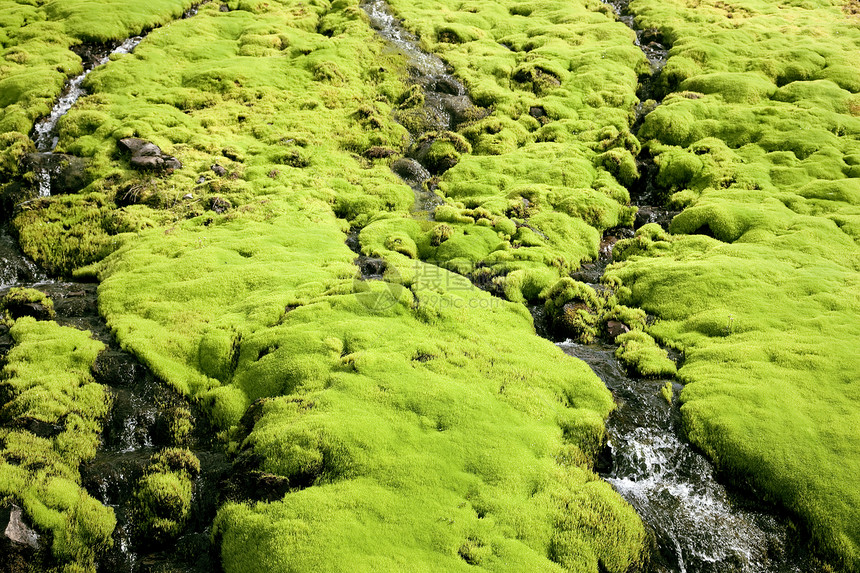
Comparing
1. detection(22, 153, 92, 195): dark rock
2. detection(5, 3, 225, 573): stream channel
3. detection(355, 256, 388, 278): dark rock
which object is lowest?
detection(5, 3, 225, 573): stream channel

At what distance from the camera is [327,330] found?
62.0ft

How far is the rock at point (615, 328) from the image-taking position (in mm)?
20703

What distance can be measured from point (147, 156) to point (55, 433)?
Answer: 61.4ft

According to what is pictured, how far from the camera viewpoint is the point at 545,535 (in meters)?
12.6

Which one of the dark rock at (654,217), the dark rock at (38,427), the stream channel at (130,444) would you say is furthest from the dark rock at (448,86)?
the dark rock at (38,427)

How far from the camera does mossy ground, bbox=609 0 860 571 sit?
14703 mm

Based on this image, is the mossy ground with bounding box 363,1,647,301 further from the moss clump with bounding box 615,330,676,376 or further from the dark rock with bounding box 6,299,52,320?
the dark rock with bounding box 6,299,52,320

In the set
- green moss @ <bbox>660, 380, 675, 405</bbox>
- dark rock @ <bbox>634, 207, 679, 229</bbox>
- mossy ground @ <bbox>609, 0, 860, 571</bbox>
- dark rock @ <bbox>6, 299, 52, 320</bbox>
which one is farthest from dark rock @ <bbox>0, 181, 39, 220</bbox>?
dark rock @ <bbox>634, 207, 679, 229</bbox>

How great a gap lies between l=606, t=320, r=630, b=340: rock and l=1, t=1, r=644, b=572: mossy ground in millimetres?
3107

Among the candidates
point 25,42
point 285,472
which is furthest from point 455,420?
point 25,42

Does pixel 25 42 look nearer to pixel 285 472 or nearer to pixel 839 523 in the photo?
pixel 285 472

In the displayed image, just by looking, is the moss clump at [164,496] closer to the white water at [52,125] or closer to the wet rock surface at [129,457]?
the wet rock surface at [129,457]

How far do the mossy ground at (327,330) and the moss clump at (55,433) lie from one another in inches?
67.8

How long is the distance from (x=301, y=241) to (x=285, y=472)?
45.5 feet
